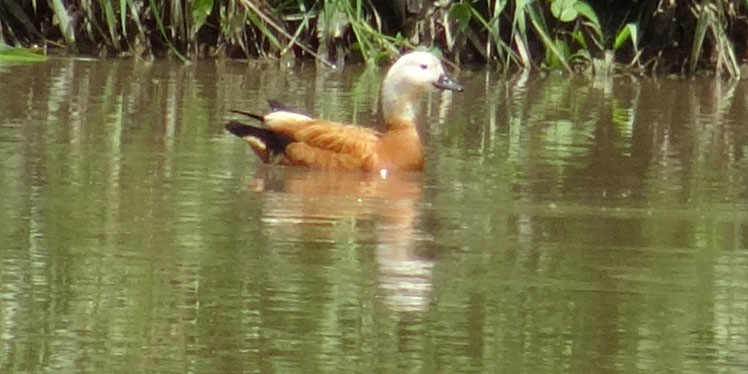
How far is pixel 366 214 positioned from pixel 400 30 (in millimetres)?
6993

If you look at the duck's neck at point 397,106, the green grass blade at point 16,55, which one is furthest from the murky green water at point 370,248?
the green grass blade at point 16,55

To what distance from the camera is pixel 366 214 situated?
23.6 ft

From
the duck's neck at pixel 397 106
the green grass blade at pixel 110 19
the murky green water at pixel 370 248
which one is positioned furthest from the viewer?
the green grass blade at pixel 110 19

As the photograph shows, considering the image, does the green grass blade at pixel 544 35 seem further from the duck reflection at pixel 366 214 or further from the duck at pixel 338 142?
the duck reflection at pixel 366 214

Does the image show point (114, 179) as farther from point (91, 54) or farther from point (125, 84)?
point (91, 54)

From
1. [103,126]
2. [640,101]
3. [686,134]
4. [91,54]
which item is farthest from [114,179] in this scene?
[91,54]

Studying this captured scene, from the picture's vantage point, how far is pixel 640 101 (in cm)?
1201

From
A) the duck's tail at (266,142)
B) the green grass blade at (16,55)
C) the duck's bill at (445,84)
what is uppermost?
the duck's bill at (445,84)

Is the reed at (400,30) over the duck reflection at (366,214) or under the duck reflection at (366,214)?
over

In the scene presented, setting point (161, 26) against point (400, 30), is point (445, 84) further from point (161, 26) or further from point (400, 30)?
point (400, 30)

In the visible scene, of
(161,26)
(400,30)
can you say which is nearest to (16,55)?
(161,26)

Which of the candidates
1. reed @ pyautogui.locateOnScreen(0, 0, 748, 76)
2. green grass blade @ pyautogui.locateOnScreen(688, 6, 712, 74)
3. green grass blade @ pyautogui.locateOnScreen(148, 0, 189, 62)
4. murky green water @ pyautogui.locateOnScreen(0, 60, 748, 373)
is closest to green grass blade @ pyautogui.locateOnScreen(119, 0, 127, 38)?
reed @ pyautogui.locateOnScreen(0, 0, 748, 76)

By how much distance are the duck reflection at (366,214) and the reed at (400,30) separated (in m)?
5.25

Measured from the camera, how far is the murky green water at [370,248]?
16.4ft
